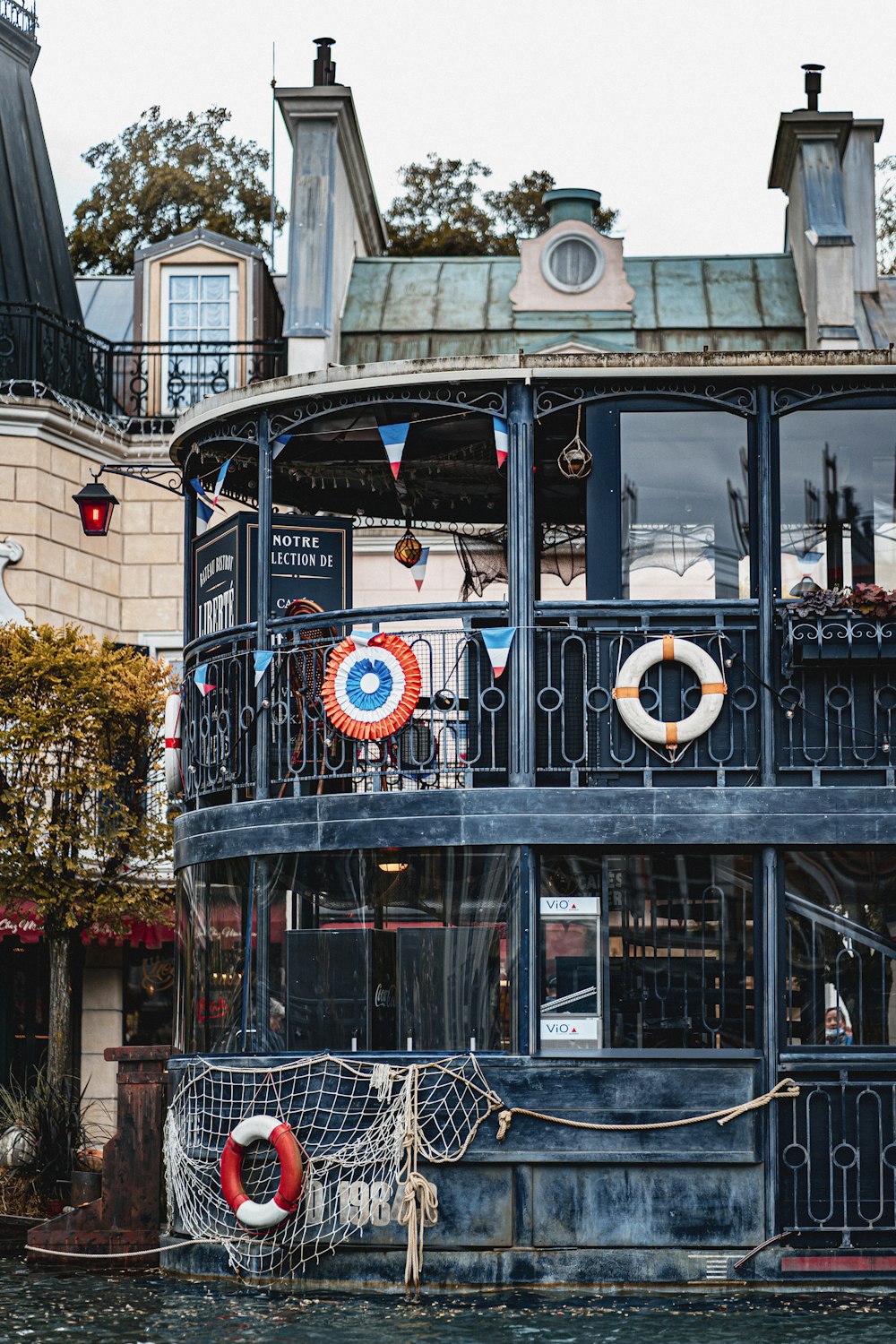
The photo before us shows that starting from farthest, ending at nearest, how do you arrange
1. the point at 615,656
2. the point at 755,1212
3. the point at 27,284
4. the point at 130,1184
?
1. the point at 27,284
2. the point at 130,1184
3. the point at 615,656
4. the point at 755,1212

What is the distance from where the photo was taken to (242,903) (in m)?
14.6

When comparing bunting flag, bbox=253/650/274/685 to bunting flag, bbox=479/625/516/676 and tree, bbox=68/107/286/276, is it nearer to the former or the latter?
bunting flag, bbox=479/625/516/676

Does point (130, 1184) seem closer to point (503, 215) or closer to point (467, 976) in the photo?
point (467, 976)

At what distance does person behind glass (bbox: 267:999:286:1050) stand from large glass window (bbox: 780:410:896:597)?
4.44 meters

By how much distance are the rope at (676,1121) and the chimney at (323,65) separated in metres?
17.4

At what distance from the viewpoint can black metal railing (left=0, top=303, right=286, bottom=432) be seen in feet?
84.9

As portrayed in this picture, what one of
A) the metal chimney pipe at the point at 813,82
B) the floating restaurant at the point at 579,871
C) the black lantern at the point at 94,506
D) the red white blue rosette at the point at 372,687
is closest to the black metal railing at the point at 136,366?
the black lantern at the point at 94,506

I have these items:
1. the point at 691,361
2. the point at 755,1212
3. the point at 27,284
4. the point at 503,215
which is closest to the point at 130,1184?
the point at 755,1212

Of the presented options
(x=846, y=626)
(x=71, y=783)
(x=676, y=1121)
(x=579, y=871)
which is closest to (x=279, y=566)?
(x=579, y=871)

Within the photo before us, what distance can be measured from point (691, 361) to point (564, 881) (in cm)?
350

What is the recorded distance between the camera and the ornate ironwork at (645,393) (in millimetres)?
14172

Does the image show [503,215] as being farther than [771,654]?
Yes

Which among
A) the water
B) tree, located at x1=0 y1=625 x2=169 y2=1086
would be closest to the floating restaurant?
the water

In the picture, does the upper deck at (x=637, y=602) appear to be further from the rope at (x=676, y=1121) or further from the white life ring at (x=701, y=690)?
the rope at (x=676, y=1121)
